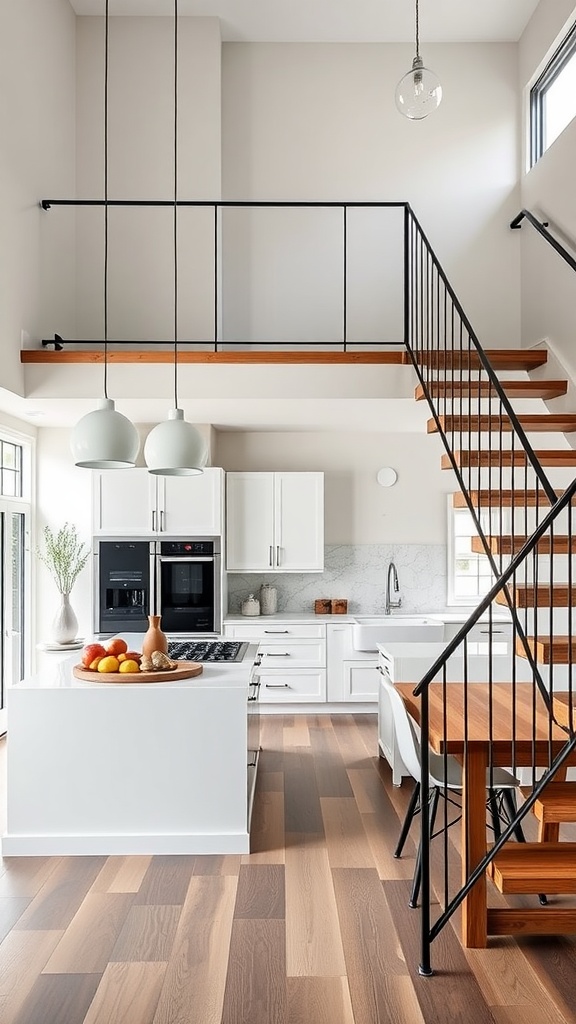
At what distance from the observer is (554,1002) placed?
2670 mm

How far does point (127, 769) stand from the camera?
13.1 feet

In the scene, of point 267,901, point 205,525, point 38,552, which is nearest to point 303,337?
point 205,525

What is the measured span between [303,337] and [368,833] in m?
4.42

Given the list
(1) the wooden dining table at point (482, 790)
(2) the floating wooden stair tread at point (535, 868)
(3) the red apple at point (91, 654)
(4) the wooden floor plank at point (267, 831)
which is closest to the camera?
(2) the floating wooden stair tread at point (535, 868)

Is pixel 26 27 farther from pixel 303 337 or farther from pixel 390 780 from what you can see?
pixel 390 780

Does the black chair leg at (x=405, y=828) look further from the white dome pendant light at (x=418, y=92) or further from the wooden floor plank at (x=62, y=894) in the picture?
the white dome pendant light at (x=418, y=92)

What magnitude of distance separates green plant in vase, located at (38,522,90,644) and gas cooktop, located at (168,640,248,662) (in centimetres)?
151

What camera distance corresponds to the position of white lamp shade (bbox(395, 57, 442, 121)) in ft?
14.9

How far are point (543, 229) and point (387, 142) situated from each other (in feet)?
7.48

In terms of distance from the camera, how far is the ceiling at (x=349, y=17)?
6688 millimetres

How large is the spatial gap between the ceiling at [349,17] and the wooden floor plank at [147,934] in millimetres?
6574

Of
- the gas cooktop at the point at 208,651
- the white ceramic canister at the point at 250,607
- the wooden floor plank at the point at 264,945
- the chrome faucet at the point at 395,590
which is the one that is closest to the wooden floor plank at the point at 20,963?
the wooden floor plank at the point at 264,945

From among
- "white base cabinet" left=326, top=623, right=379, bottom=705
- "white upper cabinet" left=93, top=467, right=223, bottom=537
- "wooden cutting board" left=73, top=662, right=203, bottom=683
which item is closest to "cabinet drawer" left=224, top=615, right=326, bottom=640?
"white base cabinet" left=326, top=623, right=379, bottom=705

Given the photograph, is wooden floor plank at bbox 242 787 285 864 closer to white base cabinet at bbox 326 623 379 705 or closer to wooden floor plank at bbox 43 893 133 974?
wooden floor plank at bbox 43 893 133 974
